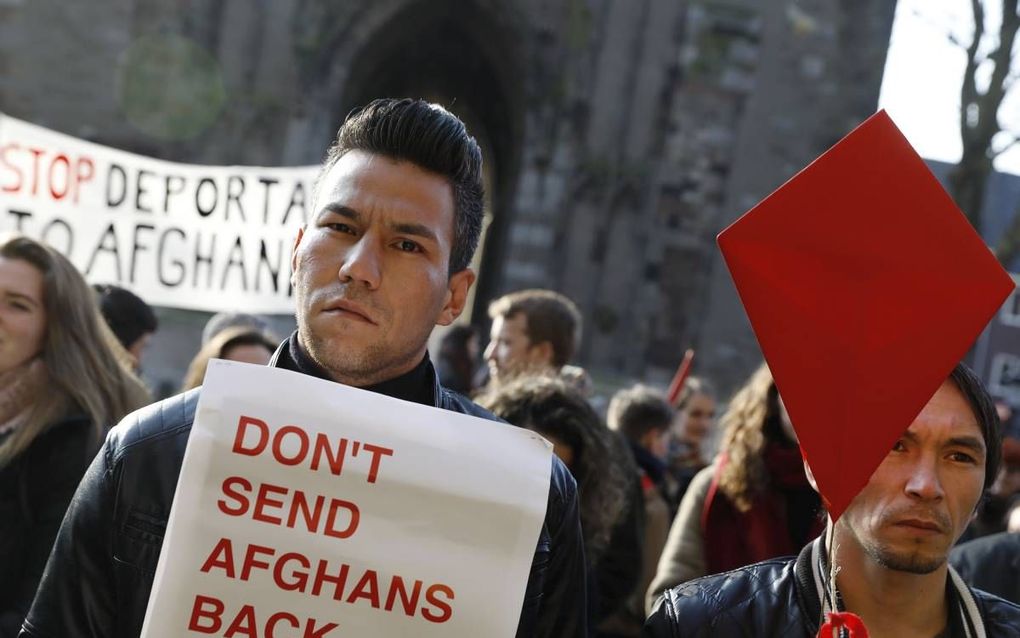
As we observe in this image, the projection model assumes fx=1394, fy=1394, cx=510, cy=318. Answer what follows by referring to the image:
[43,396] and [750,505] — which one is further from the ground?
[750,505]

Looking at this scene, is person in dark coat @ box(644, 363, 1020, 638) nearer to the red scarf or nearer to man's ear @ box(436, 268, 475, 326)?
man's ear @ box(436, 268, 475, 326)

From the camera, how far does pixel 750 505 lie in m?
3.90

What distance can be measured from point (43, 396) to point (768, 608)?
6.44 ft

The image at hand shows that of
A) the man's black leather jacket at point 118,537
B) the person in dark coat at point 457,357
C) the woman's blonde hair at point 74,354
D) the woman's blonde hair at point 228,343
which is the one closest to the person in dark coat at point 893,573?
the man's black leather jacket at point 118,537

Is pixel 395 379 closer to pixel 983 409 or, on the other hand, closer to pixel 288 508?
pixel 288 508

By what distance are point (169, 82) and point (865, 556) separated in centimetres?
1520

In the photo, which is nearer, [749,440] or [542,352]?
[749,440]

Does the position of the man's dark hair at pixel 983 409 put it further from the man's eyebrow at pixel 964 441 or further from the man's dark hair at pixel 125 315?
the man's dark hair at pixel 125 315

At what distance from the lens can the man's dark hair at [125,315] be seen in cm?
565

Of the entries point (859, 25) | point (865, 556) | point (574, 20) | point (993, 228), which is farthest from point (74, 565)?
point (993, 228)

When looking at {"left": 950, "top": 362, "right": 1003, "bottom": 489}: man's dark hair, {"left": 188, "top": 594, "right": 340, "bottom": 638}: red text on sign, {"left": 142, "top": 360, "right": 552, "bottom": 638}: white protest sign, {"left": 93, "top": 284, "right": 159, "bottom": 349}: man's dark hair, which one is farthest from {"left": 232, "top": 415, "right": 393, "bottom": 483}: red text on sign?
{"left": 93, "top": 284, "right": 159, "bottom": 349}: man's dark hair

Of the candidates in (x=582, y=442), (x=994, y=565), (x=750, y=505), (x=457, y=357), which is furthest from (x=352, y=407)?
(x=457, y=357)

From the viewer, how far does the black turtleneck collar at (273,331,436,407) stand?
2.09m

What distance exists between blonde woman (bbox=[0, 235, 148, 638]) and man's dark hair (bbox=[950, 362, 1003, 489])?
196 centimetres
